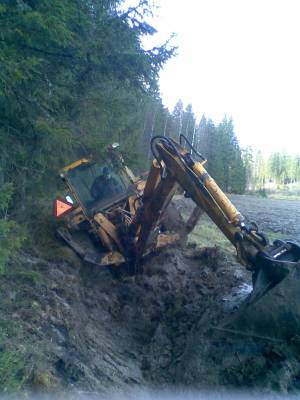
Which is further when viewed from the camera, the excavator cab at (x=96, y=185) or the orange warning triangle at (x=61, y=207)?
the excavator cab at (x=96, y=185)

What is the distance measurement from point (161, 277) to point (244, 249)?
3.29 m

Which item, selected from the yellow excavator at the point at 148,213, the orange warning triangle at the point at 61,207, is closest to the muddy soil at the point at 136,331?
the yellow excavator at the point at 148,213

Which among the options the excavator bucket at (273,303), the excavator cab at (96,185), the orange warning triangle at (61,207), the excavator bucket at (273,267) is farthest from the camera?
the excavator cab at (96,185)

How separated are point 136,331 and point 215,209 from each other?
2317 mm

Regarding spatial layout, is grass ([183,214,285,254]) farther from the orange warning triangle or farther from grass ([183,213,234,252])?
the orange warning triangle

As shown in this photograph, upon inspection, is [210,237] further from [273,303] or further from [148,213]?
[273,303]

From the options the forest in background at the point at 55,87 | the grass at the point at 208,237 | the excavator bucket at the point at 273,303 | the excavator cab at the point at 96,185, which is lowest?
the grass at the point at 208,237

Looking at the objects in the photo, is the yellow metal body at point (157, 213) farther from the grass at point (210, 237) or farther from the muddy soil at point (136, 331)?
the grass at point (210, 237)

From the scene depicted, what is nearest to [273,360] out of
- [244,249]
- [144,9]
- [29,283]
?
[244,249]

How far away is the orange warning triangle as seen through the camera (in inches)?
352

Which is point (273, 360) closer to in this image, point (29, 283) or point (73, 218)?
point (29, 283)

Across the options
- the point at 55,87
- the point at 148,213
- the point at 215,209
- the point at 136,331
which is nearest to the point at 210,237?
the point at 148,213

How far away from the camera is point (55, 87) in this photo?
723cm

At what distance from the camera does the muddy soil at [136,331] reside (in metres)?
4.95
